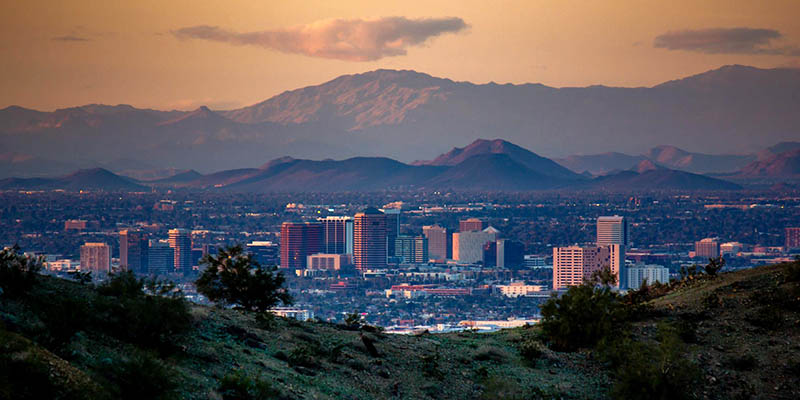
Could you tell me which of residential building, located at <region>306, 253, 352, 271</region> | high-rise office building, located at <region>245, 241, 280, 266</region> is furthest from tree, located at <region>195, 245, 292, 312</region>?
residential building, located at <region>306, 253, 352, 271</region>

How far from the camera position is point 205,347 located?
15.2 meters

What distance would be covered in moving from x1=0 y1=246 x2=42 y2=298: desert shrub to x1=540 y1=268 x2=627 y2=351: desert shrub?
9.09 m

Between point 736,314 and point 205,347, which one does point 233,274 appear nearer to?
point 205,347

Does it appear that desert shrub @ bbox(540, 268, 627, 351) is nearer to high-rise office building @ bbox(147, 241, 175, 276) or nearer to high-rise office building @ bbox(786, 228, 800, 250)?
high-rise office building @ bbox(147, 241, 175, 276)

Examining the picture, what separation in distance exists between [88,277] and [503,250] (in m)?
171

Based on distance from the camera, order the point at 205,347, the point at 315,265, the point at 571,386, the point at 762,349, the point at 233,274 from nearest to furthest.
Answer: the point at 205,347 → the point at 571,386 → the point at 762,349 → the point at 233,274 → the point at 315,265

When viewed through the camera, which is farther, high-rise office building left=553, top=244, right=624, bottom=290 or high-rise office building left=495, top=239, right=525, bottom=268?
high-rise office building left=495, top=239, right=525, bottom=268

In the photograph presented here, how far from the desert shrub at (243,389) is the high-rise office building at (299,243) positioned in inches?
6294

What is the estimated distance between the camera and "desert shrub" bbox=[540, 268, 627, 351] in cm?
1855

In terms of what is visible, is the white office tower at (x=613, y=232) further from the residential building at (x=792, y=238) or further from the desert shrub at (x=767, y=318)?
the desert shrub at (x=767, y=318)

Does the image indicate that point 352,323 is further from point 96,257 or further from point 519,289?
point 96,257

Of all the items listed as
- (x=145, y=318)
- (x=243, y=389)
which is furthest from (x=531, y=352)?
(x=145, y=318)

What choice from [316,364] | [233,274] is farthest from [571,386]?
[233,274]

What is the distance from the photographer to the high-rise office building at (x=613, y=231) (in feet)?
627
